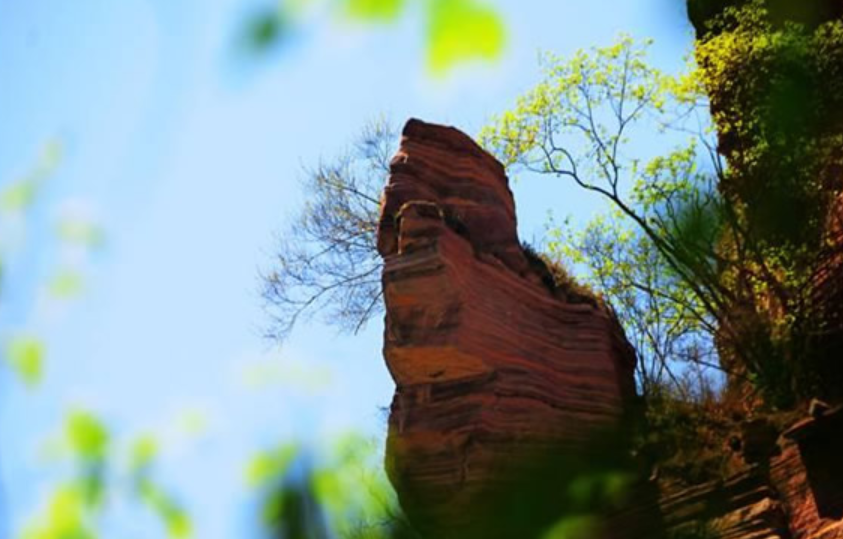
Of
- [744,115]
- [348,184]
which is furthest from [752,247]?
[348,184]

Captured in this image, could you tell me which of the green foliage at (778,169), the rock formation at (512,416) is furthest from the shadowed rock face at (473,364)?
the green foliage at (778,169)

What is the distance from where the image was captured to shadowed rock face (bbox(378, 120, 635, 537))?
478 inches

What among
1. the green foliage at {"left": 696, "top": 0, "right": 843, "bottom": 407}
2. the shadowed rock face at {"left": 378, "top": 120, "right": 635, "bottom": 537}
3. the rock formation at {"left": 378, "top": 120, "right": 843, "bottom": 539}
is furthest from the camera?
→ the green foliage at {"left": 696, "top": 0, "right": 843, "bottom": 407}

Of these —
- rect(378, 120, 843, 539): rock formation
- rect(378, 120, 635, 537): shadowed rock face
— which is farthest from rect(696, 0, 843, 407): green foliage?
rect(378, 120, 635, 537): shadowed rock face

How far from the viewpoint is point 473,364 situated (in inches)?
490

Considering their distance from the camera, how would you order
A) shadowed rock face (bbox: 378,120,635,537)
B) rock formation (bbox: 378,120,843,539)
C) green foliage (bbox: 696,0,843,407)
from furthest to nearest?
green foliage (bbox: 696,0,843,407)
shadowed rock face (bbox: 378,120,635,537)
rock formation (bbox: 378,120,843,539)

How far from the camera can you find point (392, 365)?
40.9ft

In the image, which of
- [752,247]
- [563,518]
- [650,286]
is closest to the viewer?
[563,518]

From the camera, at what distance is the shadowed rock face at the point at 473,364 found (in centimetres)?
1213

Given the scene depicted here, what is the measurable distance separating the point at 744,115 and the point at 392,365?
20.0ft

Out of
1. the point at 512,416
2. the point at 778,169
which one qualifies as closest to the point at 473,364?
the point at 512,416

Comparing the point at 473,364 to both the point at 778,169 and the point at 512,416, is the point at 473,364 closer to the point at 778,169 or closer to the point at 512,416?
the point at 512,416

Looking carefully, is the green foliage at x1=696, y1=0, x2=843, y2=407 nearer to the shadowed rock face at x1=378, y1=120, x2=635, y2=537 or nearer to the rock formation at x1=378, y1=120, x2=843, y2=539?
the rock formation at x1=378, y1=120, x2=843, y2=539

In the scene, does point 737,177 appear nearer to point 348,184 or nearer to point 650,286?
point 650,286
